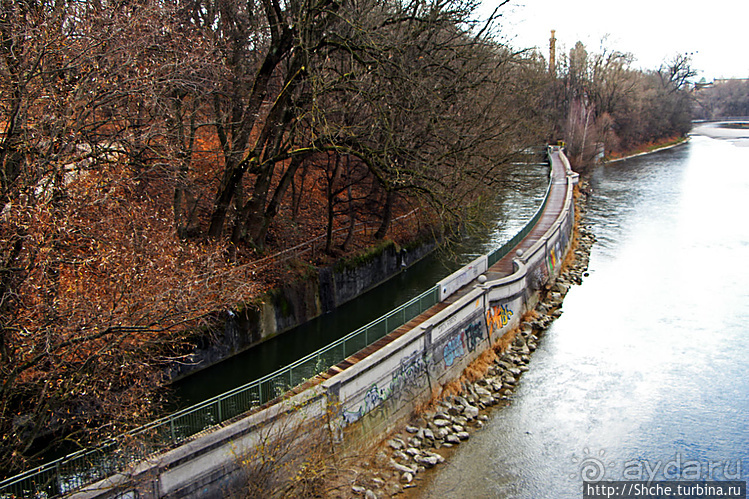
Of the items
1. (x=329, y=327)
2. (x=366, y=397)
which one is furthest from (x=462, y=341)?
(x=329, y=327)

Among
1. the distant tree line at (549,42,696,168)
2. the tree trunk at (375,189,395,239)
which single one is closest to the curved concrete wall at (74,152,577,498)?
the tree trunk at (375,189,395,239)

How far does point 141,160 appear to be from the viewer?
14141mm

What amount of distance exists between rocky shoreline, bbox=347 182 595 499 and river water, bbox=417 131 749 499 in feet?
1.05

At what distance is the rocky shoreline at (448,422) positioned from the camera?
13.0m

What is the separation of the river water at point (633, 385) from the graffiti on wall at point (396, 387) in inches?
77.7

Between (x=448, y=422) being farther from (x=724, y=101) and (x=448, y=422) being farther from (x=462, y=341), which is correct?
(x=724, y=101)

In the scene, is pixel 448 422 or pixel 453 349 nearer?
pixel 448 422

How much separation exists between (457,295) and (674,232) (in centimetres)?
2140

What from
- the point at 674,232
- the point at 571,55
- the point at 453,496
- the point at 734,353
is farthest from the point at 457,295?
the point at 571,55

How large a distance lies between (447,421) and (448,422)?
3 centimetres

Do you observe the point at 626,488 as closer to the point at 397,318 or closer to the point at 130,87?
the point at 397,318

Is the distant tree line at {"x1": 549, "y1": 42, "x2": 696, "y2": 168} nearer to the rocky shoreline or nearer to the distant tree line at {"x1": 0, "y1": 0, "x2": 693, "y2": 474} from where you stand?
the distant tree line at {"x1": 0, "y1": 0, "x2": 693, "y2": 474}

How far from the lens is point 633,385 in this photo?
1734 centimetres

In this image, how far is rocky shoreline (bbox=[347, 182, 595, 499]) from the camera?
42.5 feet
